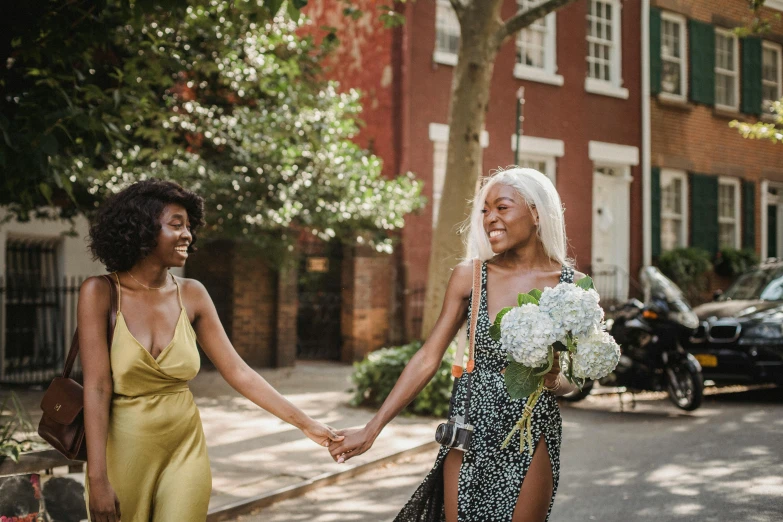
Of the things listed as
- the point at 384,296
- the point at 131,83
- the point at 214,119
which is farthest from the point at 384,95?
the point at 131,83

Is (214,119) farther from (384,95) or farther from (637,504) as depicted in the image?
(637,504)

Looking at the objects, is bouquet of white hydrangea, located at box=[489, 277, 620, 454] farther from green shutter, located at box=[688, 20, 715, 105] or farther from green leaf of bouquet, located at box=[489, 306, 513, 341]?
green shutter, located at box=[688, 20, 715, 105]

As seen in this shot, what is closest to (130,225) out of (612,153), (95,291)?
(95,291)

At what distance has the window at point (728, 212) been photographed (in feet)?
77.5

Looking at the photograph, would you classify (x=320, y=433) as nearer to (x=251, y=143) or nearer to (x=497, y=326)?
(x=497, y=326)

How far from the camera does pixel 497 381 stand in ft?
11.7

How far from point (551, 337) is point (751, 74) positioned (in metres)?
22.8

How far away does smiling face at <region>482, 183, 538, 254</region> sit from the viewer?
12.0 ft

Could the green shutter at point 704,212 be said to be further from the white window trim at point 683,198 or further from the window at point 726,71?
the window at point 726,71

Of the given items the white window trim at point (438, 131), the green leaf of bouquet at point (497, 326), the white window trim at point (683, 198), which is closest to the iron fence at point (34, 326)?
the white window trim at point (438, 131)

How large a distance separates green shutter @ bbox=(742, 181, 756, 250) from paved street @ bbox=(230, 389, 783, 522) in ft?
43.3

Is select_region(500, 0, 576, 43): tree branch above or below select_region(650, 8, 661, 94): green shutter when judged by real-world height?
below

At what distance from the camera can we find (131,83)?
830 centimetres

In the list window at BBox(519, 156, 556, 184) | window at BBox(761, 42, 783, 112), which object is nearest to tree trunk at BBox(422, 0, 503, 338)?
Result: window at BBox(519, 156, 556, 184)
